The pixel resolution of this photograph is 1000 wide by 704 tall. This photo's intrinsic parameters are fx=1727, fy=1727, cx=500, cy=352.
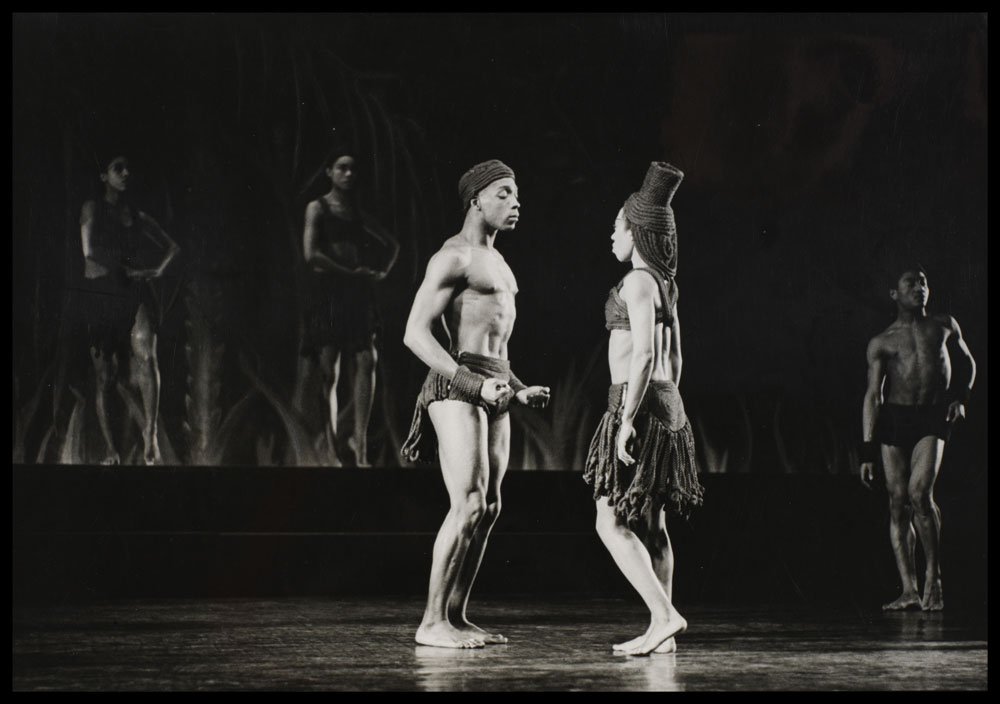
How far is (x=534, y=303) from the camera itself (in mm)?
9258

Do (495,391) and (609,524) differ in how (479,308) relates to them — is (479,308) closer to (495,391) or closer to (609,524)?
(495,391)

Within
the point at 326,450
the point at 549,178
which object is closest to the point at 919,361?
the point at 549,178

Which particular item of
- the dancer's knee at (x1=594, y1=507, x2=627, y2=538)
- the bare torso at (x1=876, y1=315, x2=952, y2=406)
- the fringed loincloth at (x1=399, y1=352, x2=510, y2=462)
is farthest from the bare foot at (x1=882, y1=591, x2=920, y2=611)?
the fringed loincloth at (x1=399, y1=352, x2=510, y2=462)

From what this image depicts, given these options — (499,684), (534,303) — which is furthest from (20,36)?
(499,684)

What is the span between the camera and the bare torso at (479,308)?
24.9 feet

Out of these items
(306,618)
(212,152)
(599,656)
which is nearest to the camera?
(599,656)

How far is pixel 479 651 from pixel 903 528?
8.38ft

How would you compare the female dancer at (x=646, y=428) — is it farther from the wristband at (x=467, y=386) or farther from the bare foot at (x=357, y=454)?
the bare foot at (x=357, y=454)

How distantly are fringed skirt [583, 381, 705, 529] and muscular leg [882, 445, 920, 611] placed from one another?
1718 mm

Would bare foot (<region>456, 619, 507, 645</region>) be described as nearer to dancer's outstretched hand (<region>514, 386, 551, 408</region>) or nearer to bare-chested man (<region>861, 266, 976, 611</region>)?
dancer's outstretched hand (<region>514, 386, 551, 408</region>)

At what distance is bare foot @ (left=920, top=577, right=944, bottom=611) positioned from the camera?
28.5ft

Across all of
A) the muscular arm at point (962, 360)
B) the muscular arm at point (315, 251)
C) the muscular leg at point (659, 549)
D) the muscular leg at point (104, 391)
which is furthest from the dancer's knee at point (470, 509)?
the muscular arm at point (962, 360)

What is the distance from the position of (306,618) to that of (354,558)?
2.77 feet

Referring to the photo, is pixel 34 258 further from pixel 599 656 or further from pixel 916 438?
pixel 916 438
